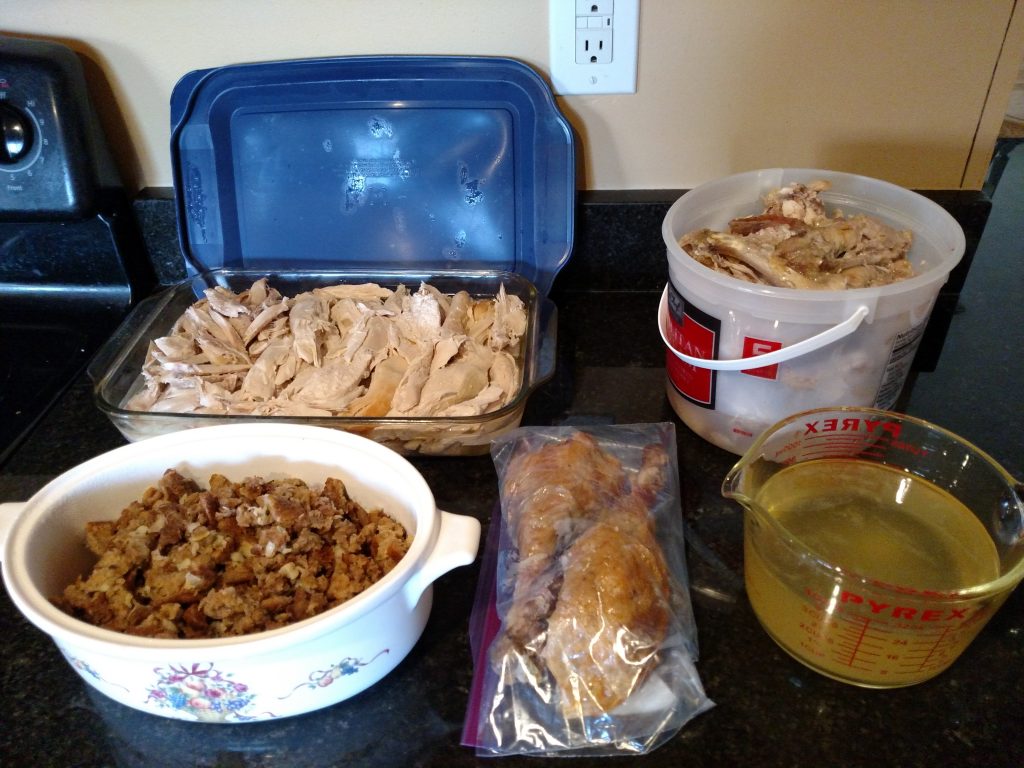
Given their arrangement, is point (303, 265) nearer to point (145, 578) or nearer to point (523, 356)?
point (523, 356)

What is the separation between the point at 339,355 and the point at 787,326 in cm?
50

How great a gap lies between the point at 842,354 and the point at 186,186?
2.87 feet

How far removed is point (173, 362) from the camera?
0.89 metres

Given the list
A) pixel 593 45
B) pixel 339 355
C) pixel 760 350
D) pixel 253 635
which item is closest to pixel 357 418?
pixel 339 355

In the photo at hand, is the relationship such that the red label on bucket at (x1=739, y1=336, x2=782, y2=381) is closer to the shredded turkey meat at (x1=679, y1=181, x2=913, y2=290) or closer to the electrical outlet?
the shredded turkey meat at (x1=679, y1=181, x2=913, y2=290)

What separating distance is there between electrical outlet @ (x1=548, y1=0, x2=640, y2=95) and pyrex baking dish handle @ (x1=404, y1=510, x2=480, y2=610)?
Result: 64 cm

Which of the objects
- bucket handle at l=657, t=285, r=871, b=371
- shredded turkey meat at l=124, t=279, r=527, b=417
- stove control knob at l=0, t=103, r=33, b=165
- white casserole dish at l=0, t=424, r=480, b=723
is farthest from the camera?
stove control knob at l=0, t=103, r=33, b=165

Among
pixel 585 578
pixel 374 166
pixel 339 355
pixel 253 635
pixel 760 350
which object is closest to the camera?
pixel 253 635

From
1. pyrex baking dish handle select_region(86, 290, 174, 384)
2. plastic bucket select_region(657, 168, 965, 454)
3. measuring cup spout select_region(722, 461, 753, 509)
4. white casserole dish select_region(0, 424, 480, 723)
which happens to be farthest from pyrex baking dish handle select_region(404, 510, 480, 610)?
pyrex baking dish handle select_region(86, 290, 174, 384)

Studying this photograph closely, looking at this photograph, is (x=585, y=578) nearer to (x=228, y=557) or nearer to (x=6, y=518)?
(x=228, y=557)

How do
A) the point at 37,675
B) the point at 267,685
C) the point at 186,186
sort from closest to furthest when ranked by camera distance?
the point at 267,685
the point at 37,675
the point at 186,186

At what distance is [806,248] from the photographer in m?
0.79

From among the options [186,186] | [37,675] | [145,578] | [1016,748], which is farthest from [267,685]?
[186,186]

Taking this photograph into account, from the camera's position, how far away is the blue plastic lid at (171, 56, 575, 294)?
1016mm
